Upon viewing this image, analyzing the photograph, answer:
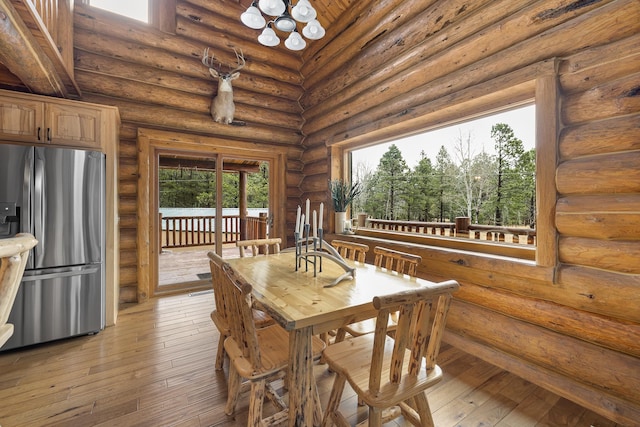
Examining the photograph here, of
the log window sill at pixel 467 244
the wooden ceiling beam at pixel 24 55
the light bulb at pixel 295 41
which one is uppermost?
the light bulb at pixel 295 41

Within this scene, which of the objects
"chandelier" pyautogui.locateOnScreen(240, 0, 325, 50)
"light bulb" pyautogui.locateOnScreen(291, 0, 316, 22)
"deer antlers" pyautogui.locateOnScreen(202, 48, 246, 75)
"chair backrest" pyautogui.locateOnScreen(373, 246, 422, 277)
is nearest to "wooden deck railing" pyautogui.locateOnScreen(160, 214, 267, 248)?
"deer antlers" pyautogui.locateOnScreen(202, 48, 246, 75)

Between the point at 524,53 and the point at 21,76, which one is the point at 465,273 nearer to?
the point at 524,53

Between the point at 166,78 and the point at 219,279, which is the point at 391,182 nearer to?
the point at 219,279

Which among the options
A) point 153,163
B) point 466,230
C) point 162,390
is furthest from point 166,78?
point 466,230

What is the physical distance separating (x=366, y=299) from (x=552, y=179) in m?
1.63

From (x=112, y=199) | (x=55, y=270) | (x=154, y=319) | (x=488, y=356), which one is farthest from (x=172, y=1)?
(x=488, y=356)

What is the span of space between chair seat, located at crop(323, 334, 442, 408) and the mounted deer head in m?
3.76

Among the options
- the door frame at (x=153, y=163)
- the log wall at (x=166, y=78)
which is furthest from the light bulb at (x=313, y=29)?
the door frame at (x=153, y=163)

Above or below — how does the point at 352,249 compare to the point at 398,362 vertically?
above

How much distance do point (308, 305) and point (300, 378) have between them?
0.36 m

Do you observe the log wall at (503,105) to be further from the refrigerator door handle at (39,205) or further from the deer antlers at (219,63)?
the refrigerator door handle at (39,205)

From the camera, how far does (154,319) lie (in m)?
3.20

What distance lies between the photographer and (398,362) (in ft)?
4.23

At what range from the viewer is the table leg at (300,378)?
1386 mm
